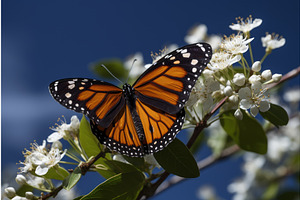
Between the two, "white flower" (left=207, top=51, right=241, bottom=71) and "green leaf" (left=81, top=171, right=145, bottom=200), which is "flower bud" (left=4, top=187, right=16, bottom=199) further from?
"white flower" (left=207, top=51, right=241, bottom=71)

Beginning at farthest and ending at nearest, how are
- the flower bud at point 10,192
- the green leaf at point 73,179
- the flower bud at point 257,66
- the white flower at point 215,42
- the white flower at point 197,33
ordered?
the white flower at point 197,33, the white flower at point 215,42, the flower bud at point 10,192, the flower bud at point 257,66, the green leaf at point 73,179

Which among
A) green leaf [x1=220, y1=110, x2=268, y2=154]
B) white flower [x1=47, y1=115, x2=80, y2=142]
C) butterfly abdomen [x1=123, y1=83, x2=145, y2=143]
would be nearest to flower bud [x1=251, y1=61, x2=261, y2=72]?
green leaf [x1=220, y1=110, x2=268, y2=154]

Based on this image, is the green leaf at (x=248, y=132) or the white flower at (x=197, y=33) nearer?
the green leaf at (x=248, y=132)

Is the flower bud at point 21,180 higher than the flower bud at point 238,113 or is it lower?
higher

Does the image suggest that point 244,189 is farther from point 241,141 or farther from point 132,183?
point 132,183

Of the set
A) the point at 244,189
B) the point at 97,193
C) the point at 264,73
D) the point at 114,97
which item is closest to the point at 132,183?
the point at 97,193

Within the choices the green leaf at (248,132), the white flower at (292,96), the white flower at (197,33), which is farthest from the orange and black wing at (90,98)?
the white flower at (292,96)

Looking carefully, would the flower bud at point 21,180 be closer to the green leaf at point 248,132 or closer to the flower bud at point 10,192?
the flower bud at point 10,192
